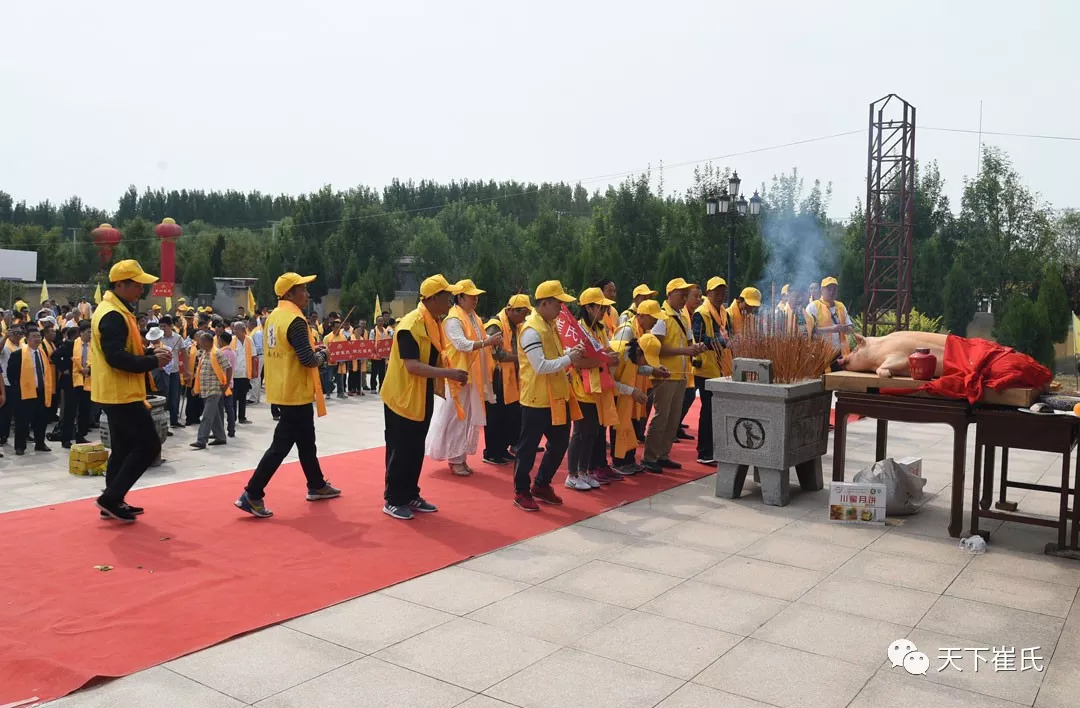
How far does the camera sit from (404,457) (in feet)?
22.3

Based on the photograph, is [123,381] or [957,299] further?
[957,299]

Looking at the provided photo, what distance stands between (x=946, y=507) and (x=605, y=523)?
2.92 metres

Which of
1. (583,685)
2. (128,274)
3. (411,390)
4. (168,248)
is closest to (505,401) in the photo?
(411,390)

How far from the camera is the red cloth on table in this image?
19.9 ft

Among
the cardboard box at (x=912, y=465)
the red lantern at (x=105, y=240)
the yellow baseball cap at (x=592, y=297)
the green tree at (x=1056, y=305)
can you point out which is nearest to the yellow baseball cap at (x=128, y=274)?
the yellow baseball cap at (x=592, y=297)

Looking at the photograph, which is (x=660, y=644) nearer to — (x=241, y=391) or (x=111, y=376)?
(x=111, y=376)

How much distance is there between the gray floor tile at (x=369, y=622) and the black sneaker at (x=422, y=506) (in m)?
1.91

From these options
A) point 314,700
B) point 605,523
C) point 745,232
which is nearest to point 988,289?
point 745,232

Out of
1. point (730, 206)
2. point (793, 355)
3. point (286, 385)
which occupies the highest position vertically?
point (730, 206)

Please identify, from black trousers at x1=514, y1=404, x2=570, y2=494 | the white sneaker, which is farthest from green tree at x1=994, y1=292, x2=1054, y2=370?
black trousers at x1=514, y1=404, x2=570, y2=494

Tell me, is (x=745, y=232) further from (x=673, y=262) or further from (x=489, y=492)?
(x=489, y=492)

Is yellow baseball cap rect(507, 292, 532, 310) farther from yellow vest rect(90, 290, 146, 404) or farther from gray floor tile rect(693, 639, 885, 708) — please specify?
gray floor tile rect(693, 639, 885, 708)

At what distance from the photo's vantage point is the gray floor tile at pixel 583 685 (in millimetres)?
3799

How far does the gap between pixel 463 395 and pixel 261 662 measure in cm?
463
